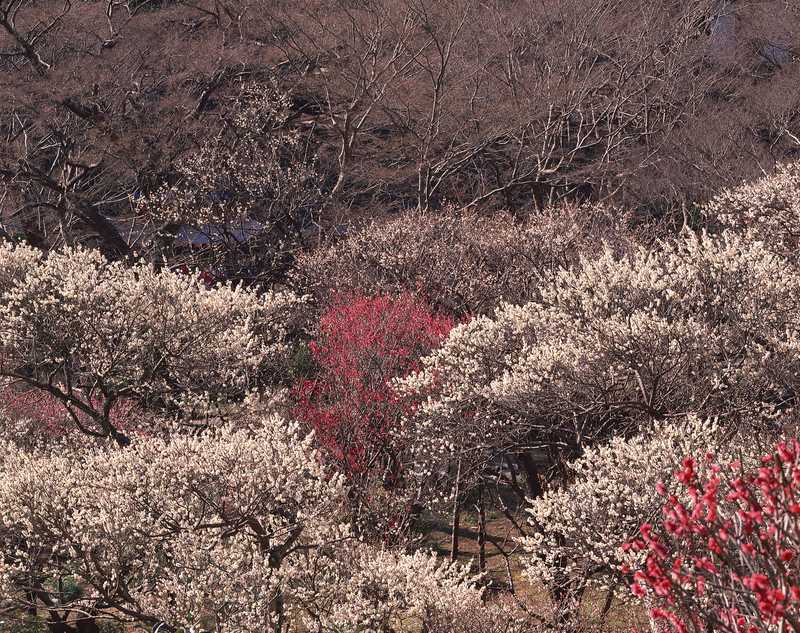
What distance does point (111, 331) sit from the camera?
36.6 feet

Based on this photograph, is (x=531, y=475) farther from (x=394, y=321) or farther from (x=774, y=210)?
(x=774, y=210)

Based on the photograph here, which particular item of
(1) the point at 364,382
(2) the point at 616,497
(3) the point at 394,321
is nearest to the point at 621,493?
(2) the point at 616,497

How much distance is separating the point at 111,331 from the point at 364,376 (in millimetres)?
4572

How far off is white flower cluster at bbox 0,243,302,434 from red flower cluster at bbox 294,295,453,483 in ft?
6.03

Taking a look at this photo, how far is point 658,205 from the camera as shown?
31750 millimetres

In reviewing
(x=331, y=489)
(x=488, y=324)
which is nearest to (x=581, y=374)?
(x=488, y=324)

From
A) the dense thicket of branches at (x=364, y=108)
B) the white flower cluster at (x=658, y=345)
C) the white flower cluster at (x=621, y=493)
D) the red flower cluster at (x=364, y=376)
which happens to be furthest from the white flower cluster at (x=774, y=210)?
the dense thicket of branches at (x=364, y=108)

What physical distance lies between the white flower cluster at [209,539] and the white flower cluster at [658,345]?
9.41 ft

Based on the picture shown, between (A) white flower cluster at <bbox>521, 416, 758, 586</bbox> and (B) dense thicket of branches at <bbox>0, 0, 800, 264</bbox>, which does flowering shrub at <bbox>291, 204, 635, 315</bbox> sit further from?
(A) white flower cluster at <bbox>521, 416, 758, 586</bbox>

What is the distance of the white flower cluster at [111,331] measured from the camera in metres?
11.0

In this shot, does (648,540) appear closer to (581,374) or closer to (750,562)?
(750,562)

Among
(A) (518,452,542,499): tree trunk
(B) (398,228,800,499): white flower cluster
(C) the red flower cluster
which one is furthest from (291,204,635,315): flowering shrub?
(B) (398,228,800,499): white flower cluster

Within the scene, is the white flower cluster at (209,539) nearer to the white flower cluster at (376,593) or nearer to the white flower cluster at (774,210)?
the white flower cluster at (376,593)

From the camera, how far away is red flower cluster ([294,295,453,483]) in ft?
44.0
